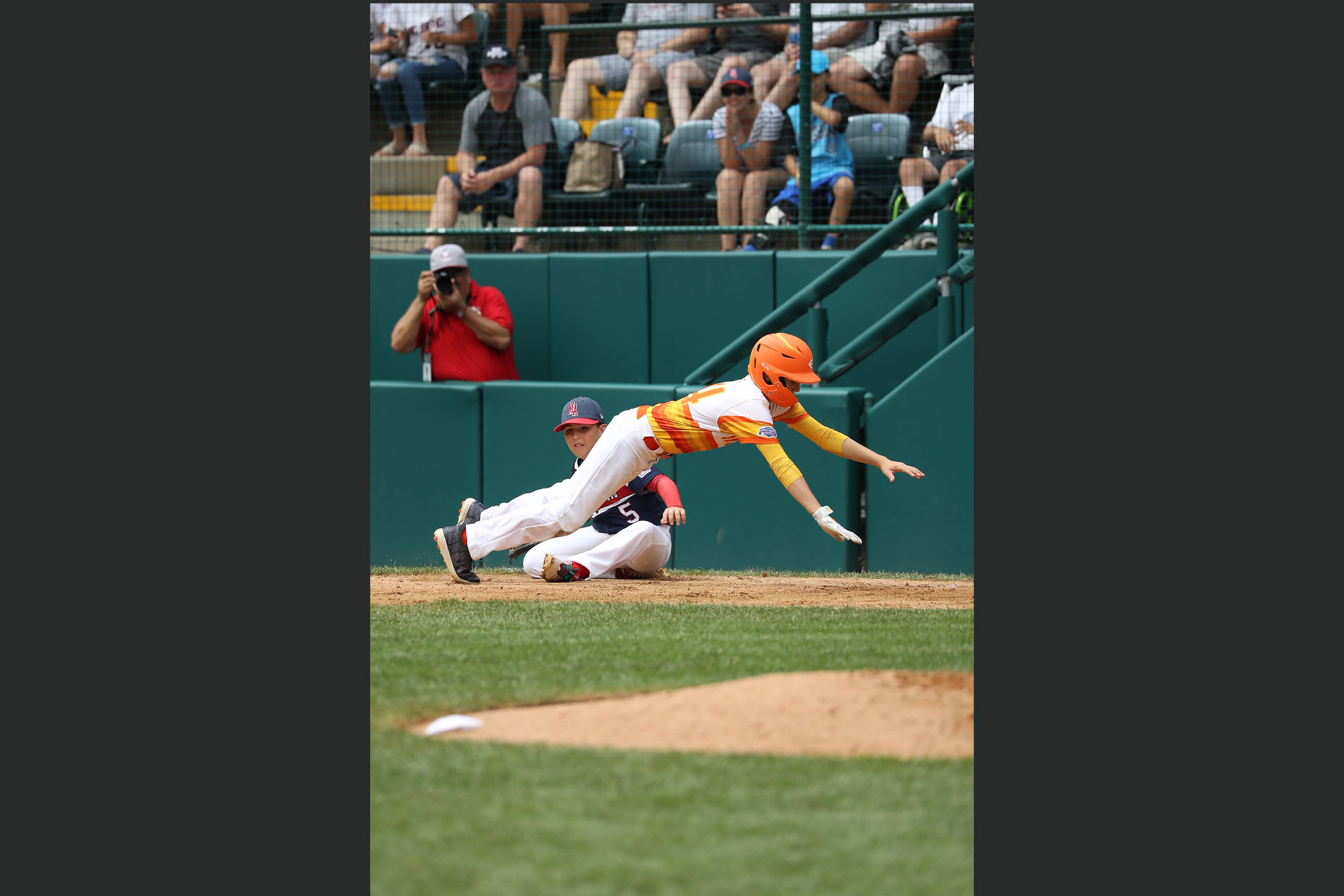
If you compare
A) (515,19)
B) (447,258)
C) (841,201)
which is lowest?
(447,258)

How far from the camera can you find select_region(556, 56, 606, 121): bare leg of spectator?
36.4 ft

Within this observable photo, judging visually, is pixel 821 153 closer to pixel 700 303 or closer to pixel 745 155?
pixel 745 155

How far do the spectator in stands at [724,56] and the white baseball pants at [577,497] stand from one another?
13.0ft

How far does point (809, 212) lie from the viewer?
33.4 ft

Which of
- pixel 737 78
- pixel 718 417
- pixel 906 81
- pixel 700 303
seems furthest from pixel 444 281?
pixel 906 81

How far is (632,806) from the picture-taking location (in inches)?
148

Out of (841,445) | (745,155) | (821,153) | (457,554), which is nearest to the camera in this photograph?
(841,445)

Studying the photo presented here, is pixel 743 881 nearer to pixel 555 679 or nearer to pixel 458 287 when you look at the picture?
pixel 555 679

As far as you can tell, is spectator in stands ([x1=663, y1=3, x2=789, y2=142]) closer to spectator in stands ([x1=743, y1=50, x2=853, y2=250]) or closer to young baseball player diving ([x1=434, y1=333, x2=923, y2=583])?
spectator in stands ([x1=743, y1=50, x2=853, y2=250])

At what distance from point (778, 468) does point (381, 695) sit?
2666 millimetres

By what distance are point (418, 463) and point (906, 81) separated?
14.5ft

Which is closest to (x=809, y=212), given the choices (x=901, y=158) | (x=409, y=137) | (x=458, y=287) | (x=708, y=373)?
(x=901, y=158)

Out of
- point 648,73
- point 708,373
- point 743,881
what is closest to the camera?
point 743,881

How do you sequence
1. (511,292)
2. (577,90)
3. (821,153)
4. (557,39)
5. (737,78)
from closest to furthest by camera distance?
1. (737,78)
2. (821,153)
3. (511,292)
4. (577,90)
5. (557,39)
